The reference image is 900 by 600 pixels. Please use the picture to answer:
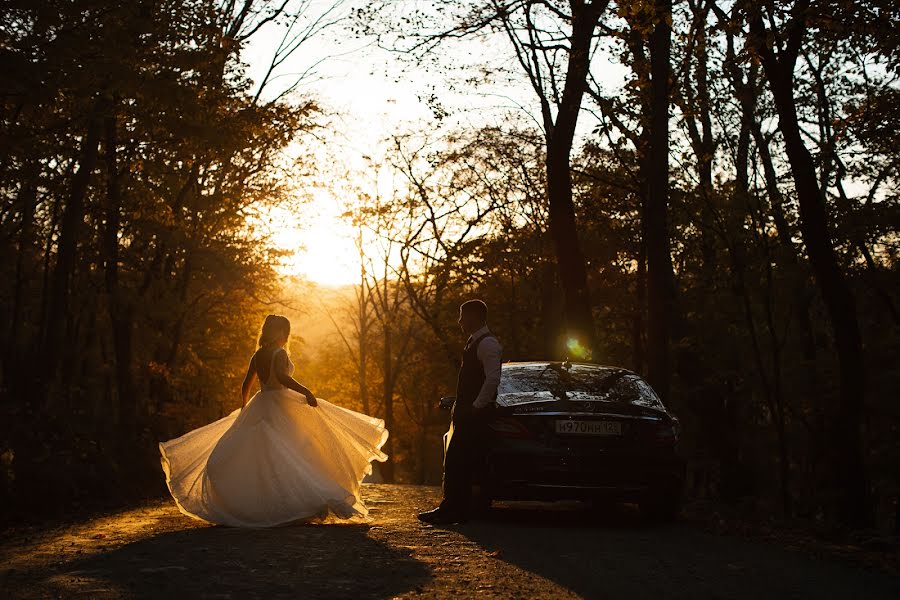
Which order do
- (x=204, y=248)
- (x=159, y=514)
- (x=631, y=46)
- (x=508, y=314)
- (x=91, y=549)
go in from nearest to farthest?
(x=91, y=549)
(x=159, y=514)
(x=631, y=46)
(x=204, y=248)
(x=508, y=314)

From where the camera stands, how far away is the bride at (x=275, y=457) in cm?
1040

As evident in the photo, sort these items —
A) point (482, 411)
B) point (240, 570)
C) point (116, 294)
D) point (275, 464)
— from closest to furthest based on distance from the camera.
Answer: point (240, 570) → point (275, 464) → point (482, 411) → point (116, 294)

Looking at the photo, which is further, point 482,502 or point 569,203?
point 569,203

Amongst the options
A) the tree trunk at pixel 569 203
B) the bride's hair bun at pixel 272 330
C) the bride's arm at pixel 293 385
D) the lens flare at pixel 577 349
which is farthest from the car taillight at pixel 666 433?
the tree trunk at pixel 569 203

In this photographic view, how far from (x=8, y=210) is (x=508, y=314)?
59.4 ft

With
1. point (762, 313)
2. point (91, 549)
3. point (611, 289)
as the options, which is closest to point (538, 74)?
point (762, 313)

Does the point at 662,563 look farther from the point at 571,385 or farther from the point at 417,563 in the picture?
the point at 571,385

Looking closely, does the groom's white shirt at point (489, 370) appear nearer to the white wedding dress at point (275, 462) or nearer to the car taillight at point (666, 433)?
the white wedding dress at point (275, 462)

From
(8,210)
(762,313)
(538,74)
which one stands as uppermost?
(538,74)

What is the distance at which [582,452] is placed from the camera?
10.9 metres

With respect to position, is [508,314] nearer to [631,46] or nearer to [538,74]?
[538,74]

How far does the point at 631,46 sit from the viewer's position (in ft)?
58.0

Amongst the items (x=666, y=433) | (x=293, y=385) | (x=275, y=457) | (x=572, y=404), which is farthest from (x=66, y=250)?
(x=666, y=433)

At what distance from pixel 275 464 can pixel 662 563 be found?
3971 mm
